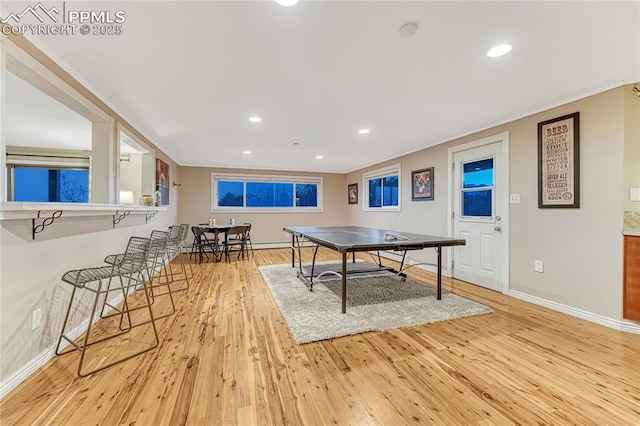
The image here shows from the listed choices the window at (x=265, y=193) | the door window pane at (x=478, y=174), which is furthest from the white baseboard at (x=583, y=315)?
the window at (x=265, y=193)

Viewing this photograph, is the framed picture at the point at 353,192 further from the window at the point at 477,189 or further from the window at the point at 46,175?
the window at the point at 46,175

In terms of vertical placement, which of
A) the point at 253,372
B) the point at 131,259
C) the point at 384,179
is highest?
the point at 384,179

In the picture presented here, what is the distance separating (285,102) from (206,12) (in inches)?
54.6

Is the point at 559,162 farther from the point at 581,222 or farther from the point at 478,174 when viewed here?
the point at 478,174

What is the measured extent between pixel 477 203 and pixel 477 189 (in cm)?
21

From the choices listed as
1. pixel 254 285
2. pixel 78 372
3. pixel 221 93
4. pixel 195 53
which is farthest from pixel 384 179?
pixel 78 372

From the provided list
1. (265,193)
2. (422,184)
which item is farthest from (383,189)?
(265,193)

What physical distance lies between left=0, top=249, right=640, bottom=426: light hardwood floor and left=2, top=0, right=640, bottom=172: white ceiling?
7.39ft

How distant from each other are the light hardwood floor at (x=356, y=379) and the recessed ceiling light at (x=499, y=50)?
7.45ft

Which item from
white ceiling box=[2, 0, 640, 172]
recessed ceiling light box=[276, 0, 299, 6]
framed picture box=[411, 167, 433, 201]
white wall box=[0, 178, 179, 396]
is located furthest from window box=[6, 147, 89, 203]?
framed picture box=[411, 167, 433, 201]

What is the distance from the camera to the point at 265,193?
763 cm

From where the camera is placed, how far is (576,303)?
2.78 m

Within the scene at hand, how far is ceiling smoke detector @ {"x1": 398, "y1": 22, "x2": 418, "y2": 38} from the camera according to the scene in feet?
5.49

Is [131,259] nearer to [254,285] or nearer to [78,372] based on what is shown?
[78,372]
